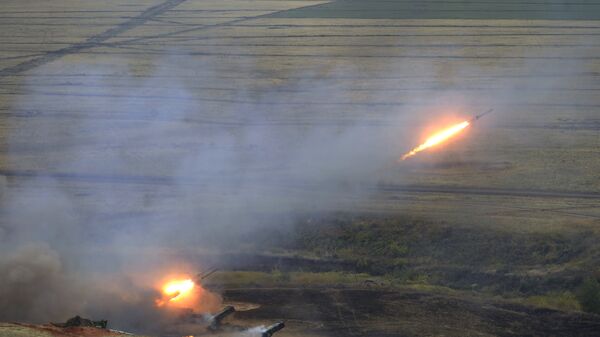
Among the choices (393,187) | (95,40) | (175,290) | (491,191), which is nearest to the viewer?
(175,290)

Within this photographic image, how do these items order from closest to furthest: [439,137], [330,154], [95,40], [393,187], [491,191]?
[491,191] < [393,187] < [330,154] < [439,137] < [95,40]

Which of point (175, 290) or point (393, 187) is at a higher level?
point (393, 187)

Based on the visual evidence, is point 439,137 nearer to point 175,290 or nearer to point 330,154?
point 330,154

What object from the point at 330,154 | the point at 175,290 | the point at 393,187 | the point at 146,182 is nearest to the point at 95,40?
the point at 146,182

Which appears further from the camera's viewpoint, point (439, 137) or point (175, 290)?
point (439, 137)

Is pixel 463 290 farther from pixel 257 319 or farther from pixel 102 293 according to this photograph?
pixel 102 293

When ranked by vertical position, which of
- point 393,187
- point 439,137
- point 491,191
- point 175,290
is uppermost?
point 439,137
